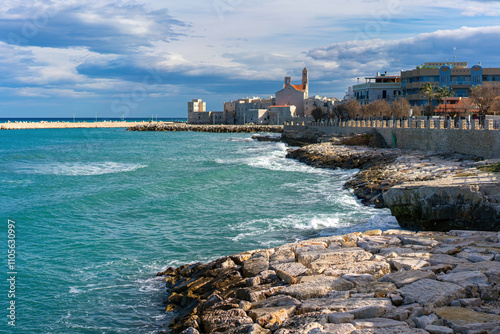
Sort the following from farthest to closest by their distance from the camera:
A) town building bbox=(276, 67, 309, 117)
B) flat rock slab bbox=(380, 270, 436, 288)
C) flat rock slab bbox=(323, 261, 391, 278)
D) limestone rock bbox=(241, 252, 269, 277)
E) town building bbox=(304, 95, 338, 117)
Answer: town building bbox=(276, 67, 309, 117) < town building bbox=(304, 95, 338, 117) < limestone rock bbox=(241, 252, 269, 277) < flat rock slab bbox=(323, 261, 391, 278) < flat rock slab bbox=(380, 270, 436, 288)

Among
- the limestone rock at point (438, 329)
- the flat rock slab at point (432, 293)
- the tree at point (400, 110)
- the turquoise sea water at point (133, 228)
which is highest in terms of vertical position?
the tree at point (400, 110)

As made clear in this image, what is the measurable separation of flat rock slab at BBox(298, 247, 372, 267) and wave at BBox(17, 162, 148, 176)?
2656 centimetres

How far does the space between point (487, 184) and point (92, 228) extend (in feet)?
42.3

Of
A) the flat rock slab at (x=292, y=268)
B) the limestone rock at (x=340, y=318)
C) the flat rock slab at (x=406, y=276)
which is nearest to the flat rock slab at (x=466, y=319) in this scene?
the flat rock slab at (x=406, y=276)

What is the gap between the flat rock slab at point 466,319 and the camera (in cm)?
591

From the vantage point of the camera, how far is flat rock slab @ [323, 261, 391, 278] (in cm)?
826

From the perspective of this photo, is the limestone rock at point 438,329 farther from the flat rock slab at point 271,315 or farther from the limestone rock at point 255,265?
the limestone rock at point 255,265

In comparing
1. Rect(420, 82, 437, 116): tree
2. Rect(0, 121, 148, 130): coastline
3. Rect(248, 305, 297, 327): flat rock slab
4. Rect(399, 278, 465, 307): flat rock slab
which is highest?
Rect(420, 82, 437, 116): tree

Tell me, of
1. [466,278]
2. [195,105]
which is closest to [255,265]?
[466,278]

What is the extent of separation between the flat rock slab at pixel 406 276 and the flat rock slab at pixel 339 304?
0.76 m

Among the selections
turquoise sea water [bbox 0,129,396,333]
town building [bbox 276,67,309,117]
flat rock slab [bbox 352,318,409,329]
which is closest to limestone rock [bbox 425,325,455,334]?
flat rock slab [bbox 352,318,409,329]

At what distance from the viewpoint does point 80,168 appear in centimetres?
3691

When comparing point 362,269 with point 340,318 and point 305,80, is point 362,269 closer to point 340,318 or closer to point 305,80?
point 340,318

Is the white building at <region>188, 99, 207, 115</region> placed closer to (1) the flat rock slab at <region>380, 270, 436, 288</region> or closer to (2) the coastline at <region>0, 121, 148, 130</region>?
(2) the coastline at <region>0, 121, 148, 130</region>
